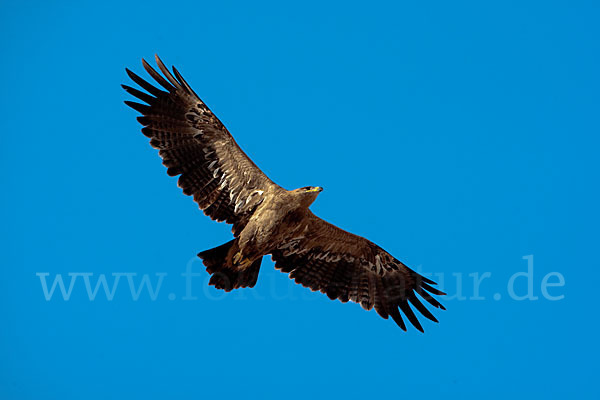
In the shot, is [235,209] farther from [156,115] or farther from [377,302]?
[377,302]

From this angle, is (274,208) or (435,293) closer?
(274,208)

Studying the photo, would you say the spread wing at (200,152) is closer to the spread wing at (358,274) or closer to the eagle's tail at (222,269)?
the eagle's tail at (222,269)

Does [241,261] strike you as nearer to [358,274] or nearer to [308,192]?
[308,192]

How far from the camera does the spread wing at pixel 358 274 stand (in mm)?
15898

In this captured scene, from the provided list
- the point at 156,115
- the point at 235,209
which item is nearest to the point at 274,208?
the point at 235,209

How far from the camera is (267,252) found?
15.3 metres

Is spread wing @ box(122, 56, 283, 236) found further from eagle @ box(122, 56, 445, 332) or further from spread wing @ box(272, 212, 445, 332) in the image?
spread wing @ box(272, 212, 445, 332)

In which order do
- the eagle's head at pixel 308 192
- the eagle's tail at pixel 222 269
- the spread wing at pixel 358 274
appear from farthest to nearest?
the spread wing at pixel 358 274 < the eagle's tail at pixel 222 269 < the eagle's head at pixel 308 192

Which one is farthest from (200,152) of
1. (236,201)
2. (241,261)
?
(241,261)

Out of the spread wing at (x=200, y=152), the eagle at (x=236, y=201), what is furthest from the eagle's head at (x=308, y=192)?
the spread wing at (x=200, y=152)

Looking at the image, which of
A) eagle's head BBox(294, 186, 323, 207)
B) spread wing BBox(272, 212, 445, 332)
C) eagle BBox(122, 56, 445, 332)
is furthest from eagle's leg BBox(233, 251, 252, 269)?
eagle's head BBox(294, 186, 323, 207)

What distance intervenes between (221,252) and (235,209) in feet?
3.00

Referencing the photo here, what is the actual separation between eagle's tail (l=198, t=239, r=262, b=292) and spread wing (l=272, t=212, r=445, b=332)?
3.96 ft

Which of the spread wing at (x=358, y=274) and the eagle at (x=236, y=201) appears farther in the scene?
the spread wing at (x=358, y=274)
